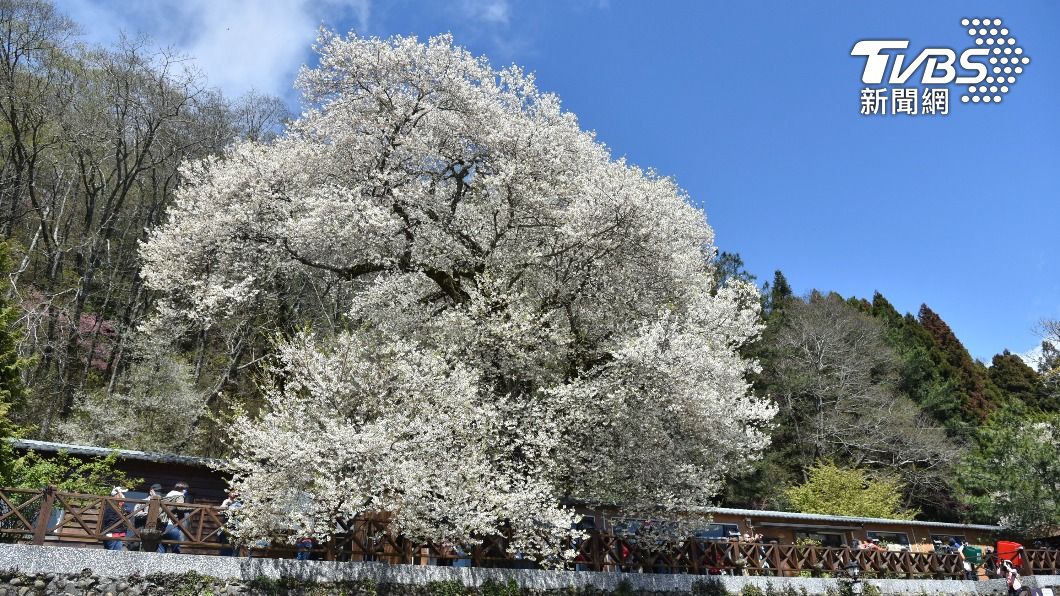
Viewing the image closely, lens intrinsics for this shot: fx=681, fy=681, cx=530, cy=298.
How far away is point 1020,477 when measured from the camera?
30.6 metres

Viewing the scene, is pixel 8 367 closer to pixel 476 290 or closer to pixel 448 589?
pixel 476 290

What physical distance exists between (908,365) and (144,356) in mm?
47234

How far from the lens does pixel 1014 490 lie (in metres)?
30.6

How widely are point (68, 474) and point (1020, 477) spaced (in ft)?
119

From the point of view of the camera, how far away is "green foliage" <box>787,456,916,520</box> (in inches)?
1278

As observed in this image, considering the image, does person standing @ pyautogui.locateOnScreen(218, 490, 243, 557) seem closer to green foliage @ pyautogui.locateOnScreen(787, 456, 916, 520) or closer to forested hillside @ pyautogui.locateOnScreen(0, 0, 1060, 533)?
forested hillside @ pyautogui.locateOnScreen(0, 0, 1060, 533)

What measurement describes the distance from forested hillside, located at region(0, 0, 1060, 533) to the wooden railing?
7994 millimetres

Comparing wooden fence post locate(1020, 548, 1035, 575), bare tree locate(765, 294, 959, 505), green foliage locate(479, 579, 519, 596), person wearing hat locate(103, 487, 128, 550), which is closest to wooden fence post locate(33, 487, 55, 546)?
person wearing hat locate(103, 487, 128, 550)

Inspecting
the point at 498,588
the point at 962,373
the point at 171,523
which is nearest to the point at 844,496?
the point at 498,588

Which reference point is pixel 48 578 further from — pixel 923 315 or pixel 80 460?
pixel 923 315

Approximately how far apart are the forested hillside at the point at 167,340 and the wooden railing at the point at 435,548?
315 inches

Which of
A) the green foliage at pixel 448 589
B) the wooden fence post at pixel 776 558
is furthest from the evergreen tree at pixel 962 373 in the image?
the green foliage at pixel 448 589

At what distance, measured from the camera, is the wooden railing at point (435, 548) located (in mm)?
13031

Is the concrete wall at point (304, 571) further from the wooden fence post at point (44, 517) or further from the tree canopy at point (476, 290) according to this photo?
the tree canopy at point (476, 290)
